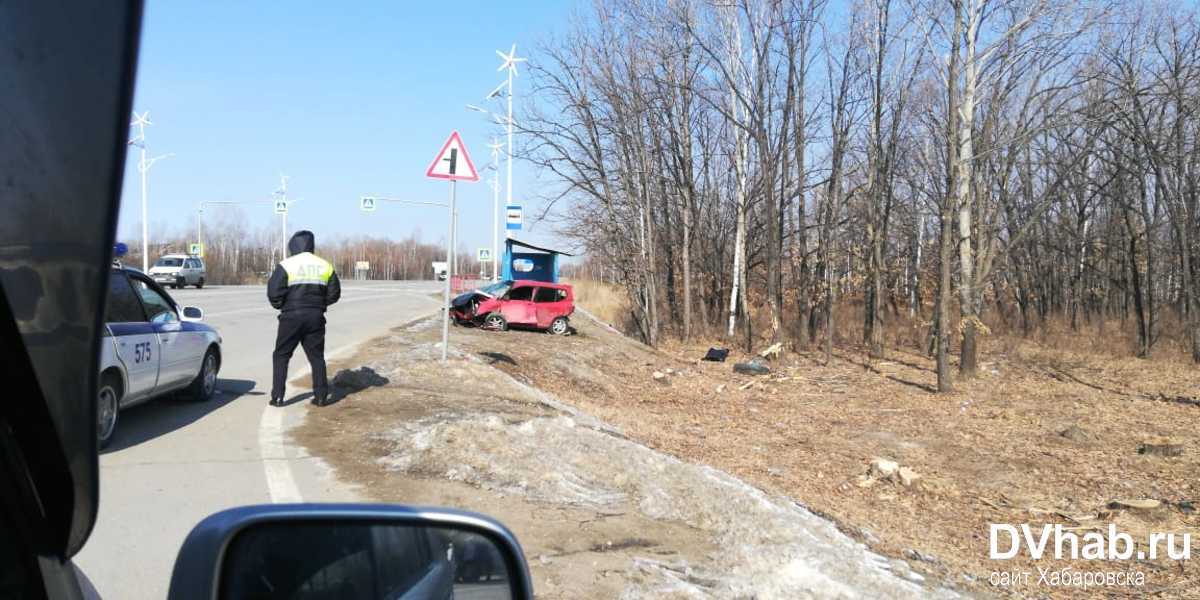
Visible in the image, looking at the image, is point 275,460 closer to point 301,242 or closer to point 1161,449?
point 301,242

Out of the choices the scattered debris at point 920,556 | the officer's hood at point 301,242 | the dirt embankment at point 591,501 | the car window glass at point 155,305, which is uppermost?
the officer's hood at point 301,242

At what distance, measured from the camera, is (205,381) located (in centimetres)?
997

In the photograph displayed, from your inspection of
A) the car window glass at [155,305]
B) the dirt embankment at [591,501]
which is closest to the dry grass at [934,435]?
the dirt embankment at [591,501]

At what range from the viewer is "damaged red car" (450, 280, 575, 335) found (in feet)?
79.0

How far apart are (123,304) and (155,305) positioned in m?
0.92

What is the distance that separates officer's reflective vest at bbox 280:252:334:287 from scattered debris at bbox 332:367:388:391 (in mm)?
1756

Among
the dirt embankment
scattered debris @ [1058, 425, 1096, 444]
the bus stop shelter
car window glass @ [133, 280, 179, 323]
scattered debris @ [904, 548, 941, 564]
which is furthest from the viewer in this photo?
the bus stop shelter

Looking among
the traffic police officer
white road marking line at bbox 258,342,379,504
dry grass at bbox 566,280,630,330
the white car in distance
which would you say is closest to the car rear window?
dry grass at bbox 566,280,630,330

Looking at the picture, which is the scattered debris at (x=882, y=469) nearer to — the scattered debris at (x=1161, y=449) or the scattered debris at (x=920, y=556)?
the scattered debris at (x=920, y=556)

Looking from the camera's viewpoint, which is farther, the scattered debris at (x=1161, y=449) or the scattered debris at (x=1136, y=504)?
the scattered debris at (x=1161, y=449)

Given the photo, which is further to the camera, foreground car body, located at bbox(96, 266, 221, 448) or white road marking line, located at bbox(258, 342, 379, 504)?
foreground car body, located at bbox(96, 266, 221, 448)

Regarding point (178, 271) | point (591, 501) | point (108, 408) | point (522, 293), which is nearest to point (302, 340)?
point (108, 408)

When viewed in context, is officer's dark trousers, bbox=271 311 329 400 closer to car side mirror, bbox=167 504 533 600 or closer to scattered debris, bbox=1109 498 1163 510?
car side mirror, bbox=167 504 533 600

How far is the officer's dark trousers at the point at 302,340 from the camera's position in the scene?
30.3 ft
